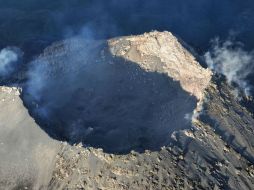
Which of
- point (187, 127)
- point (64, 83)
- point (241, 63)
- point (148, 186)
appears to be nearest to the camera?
point (148, 186)

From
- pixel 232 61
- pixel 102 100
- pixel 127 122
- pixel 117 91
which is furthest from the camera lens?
pixel 232 61

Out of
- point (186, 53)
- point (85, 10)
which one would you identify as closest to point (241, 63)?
point (186, 53)

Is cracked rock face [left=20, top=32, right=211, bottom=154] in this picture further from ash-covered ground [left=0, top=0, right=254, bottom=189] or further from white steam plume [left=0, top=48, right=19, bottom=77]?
white steam plume [left=0, top=48, right=19, bottom=77]

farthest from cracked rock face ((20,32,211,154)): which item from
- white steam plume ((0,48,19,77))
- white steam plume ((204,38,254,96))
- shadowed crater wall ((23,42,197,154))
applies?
white steam plume ((204,38,254,96))

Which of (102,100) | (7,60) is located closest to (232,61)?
(102,100)

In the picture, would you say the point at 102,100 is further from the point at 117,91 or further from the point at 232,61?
the point at 232,61

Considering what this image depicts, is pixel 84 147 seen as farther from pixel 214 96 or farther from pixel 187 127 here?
pixel 214 96

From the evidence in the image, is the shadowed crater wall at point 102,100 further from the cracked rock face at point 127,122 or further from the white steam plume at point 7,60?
the white steam plume at point 7,60
